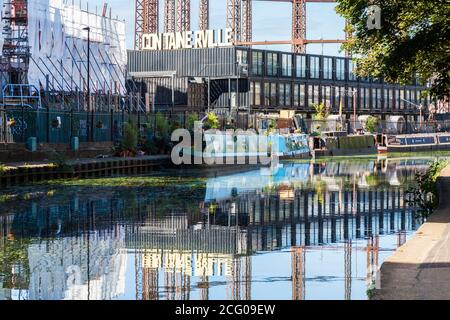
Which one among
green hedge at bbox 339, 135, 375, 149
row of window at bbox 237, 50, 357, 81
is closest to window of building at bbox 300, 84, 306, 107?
row of window at bbox 237, 50, 357, 81

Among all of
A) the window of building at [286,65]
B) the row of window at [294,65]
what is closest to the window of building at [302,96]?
the row of window at [294,65]

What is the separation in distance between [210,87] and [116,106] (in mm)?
30863

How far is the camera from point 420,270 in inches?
524

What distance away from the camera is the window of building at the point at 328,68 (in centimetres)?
12898

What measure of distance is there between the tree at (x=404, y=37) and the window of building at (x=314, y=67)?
95.8m

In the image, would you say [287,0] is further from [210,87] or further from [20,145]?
[20,145]

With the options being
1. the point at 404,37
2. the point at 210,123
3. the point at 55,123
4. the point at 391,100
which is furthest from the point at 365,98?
the point at 404,37

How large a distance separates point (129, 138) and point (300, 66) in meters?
68.3

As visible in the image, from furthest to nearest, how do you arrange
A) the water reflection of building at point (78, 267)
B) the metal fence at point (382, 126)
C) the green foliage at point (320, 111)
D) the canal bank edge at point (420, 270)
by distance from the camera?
the green foliage at point (320, 111) → the metal fence at point (382, 126) → the water reflection of building at point (78, 267) → the canal bank edge at point (420, 270)

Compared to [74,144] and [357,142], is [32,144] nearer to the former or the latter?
[74,144]

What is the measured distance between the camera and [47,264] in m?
16.4

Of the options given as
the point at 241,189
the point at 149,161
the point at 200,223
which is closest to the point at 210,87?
the point at 149,161

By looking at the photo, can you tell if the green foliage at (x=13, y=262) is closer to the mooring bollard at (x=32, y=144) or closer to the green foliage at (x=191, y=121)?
the mooring bollard at (x=32, y=144)

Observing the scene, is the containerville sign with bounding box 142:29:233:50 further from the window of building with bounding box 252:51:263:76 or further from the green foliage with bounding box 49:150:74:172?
the green foliage with bounding box 49:150:74:172
